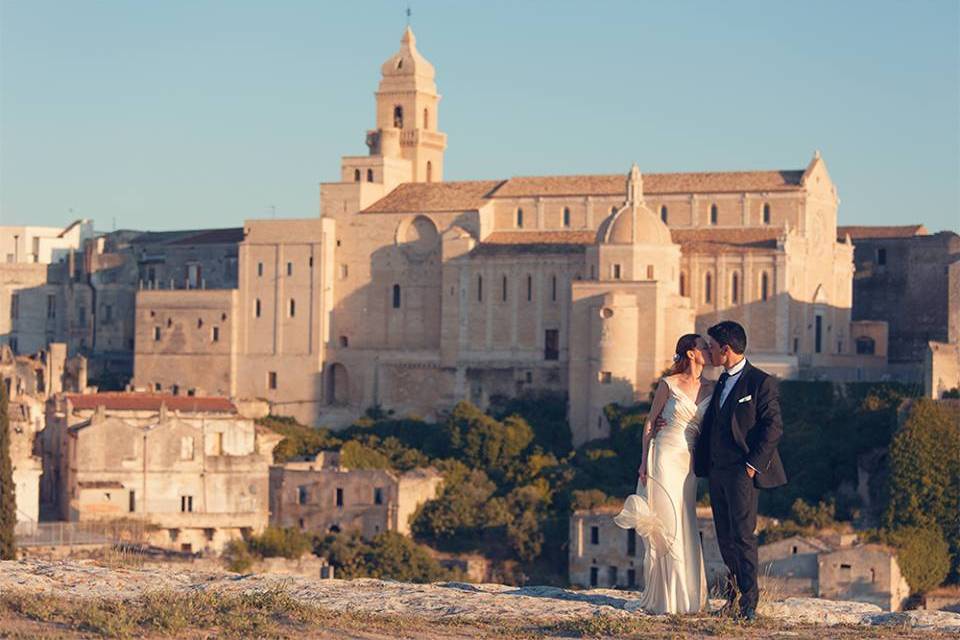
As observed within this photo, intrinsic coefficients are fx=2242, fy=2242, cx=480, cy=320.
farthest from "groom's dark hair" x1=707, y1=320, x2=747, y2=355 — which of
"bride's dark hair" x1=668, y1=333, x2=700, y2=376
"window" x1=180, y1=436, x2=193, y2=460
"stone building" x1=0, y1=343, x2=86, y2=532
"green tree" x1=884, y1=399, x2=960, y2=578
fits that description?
"window" x1=180, y1=436, x2=193, y2=460

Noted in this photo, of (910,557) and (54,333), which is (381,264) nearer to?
(54,333)

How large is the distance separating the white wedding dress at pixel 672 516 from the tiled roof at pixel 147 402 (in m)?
43.2

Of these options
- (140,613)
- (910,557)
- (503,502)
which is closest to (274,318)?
(503,502)

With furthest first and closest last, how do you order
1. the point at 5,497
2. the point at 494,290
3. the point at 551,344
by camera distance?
1. the point at 494,290
2. the point at 551,344
3. the point at 5,497

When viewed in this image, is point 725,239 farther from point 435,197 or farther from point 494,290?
point 435,197

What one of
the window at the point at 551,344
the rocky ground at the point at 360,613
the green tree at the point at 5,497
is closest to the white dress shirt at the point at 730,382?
the rocky ground at the point at 360,613

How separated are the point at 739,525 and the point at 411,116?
5514 centimetres

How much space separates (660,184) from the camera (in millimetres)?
64938

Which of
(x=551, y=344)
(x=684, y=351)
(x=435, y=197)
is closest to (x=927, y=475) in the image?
(x=551, y=344)

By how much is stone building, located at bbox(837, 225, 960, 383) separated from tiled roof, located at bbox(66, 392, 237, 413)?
18.2m

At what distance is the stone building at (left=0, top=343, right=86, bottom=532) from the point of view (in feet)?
176

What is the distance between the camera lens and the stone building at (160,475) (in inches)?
2179

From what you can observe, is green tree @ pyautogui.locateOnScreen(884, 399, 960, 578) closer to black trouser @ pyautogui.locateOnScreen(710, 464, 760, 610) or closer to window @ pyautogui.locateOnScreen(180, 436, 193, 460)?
window @ pyautogui.locateOnScreen(180, 436, 193, 460)

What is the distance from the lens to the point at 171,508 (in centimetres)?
5612
